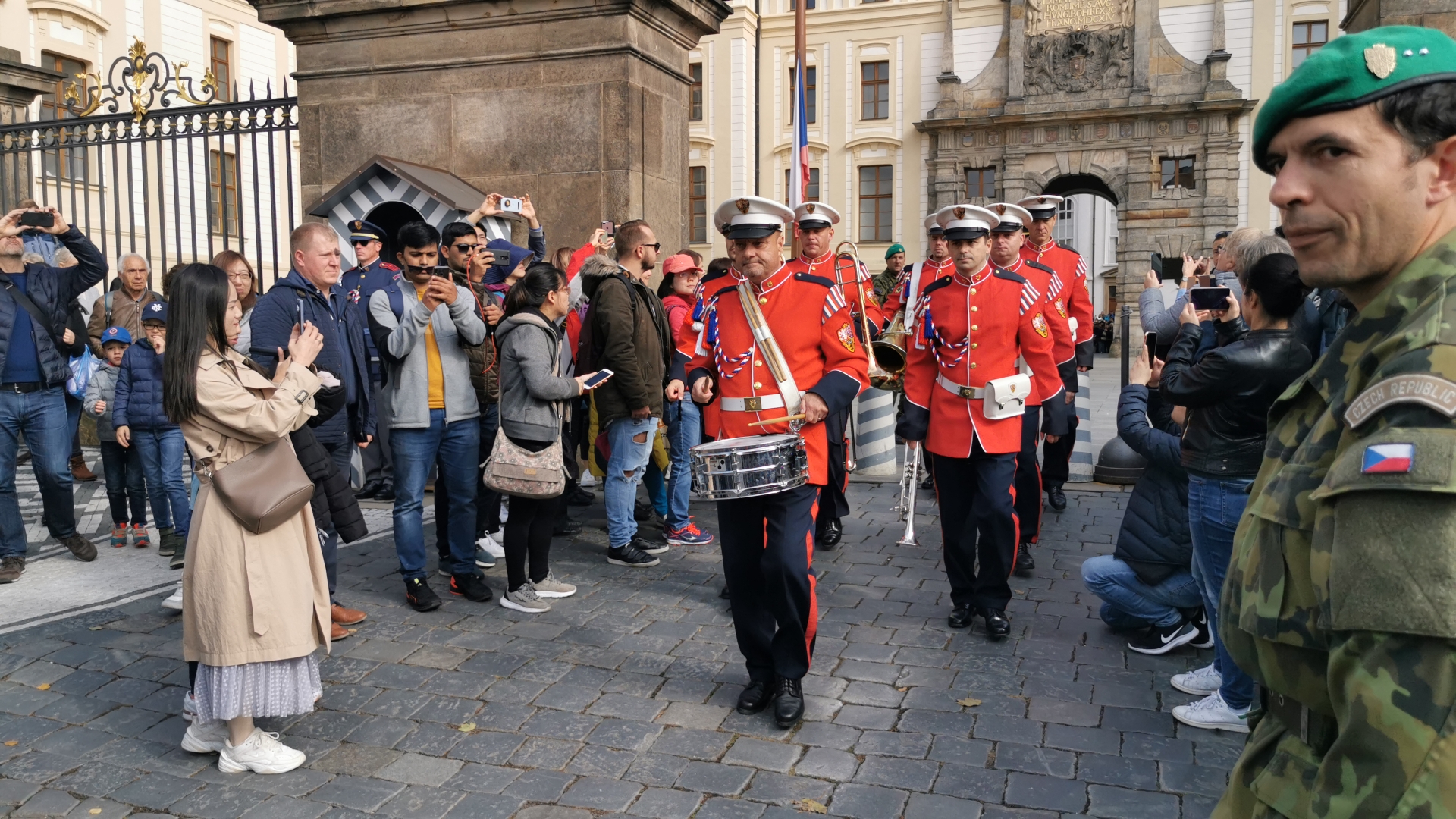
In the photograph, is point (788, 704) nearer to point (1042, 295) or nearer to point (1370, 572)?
point (1042, 295)

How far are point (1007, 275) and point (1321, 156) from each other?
14.8ft

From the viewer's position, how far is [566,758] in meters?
4.02

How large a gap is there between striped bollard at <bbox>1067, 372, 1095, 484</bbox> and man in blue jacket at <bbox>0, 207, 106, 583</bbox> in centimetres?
732

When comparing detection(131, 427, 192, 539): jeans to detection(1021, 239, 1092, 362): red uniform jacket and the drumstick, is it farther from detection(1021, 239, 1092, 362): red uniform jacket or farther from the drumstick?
detection(1021, 239, 1092, 362): red uniform jacket

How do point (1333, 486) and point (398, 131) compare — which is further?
point (398, 131)

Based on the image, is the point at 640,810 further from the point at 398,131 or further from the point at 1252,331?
the point at 398,131

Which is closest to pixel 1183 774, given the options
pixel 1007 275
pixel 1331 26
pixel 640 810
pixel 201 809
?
pixel 640 810

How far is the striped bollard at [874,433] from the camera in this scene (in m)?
10.2

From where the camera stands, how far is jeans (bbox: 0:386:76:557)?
6859mm

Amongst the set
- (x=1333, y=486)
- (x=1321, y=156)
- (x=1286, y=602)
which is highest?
(x=1321, y=156)

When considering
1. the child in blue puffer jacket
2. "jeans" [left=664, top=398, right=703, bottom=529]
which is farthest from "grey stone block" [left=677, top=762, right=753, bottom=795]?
the child in blue puffer jacket

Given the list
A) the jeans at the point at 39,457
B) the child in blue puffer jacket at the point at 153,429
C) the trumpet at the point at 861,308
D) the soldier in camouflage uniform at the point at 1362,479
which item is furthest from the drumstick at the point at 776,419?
the jeans at the point at 39,457

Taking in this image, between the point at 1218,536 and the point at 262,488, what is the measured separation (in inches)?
134

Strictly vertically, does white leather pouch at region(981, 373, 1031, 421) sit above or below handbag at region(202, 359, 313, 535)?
above
